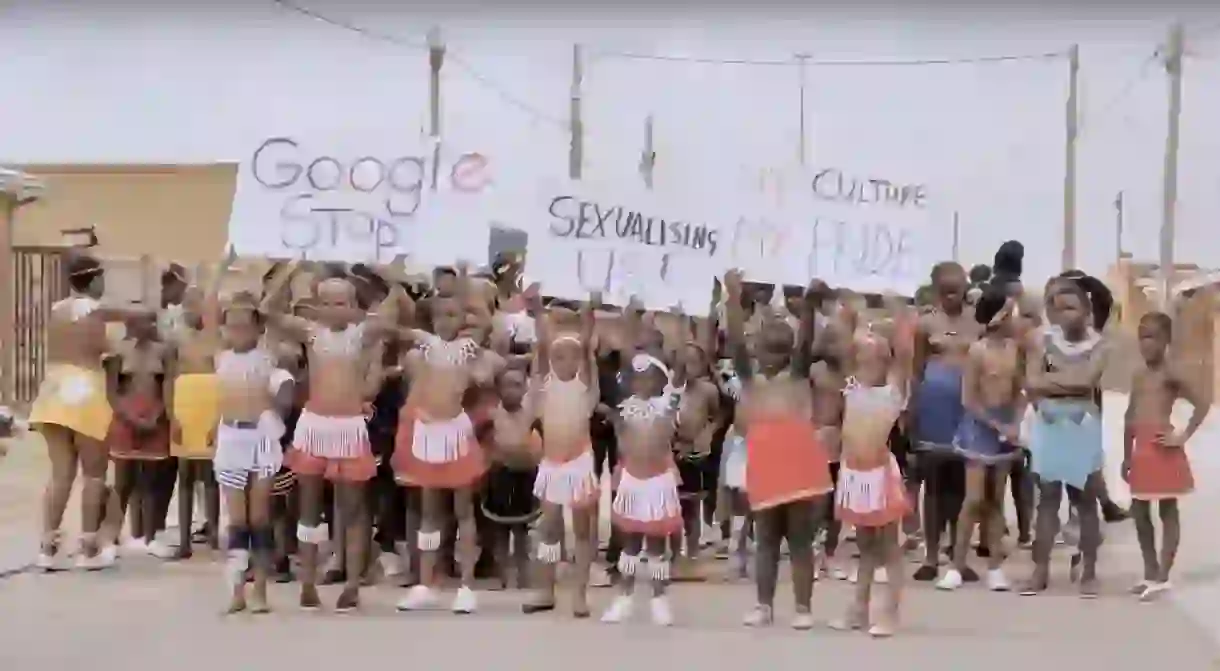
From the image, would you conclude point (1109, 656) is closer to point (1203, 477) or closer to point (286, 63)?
point (286, 63)

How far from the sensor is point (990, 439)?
852 cm

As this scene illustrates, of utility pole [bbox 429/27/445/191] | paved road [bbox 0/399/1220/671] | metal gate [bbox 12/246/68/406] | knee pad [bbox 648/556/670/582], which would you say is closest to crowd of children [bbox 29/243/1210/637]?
knee pad [bbox 648/556/670/582]

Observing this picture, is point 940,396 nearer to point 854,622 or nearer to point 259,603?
point 854,622

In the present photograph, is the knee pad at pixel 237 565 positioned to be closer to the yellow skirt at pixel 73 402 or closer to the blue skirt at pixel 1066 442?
the yellow skirt at pixel 73 402

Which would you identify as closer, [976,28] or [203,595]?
[976,28]

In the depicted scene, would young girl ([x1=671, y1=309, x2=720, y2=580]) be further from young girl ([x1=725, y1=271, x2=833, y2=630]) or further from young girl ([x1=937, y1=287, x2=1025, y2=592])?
young girl ([x1=937, y1=287, x2=1025, y2=592])

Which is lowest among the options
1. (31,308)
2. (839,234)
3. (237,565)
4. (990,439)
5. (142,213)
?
(237,565)

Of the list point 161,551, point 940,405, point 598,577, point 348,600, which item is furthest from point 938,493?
point 161,551

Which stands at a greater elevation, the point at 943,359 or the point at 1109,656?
the point at 943,359

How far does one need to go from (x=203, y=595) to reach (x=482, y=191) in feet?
8.38

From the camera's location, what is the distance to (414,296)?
29.1ft

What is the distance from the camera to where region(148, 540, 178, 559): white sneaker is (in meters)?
9.22

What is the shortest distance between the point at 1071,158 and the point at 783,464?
5833 mm

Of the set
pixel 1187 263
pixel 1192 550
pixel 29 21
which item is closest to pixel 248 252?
pixel 29 21
